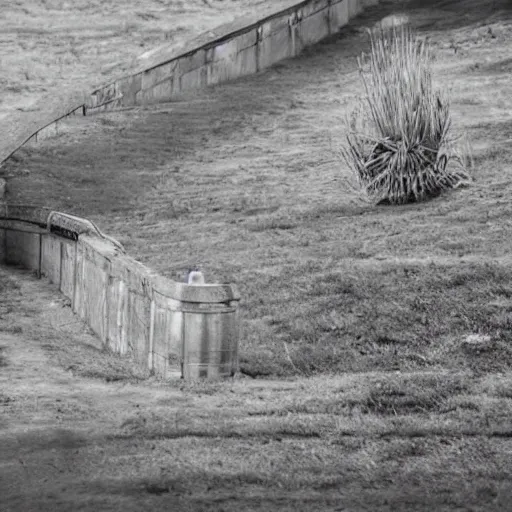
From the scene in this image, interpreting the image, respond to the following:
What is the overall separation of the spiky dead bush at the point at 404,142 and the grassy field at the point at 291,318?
0.95ft

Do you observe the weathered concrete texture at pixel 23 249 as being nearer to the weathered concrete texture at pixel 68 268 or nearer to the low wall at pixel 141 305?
the low wall at pixel 141 305

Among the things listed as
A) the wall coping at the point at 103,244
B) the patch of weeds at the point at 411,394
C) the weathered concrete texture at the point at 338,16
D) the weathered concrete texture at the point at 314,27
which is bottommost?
the patch of weeds at the point at 411,394

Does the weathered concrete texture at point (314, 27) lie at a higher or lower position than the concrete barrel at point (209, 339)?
higher

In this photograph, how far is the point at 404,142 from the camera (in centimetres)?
1302

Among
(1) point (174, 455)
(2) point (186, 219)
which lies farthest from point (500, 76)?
(1) point (174, 455)

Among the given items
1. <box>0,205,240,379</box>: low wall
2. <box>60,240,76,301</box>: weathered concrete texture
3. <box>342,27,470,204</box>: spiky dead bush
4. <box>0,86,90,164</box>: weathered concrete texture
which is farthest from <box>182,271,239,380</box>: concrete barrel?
<box>0,86,90,164</box>: weathered concrete texture

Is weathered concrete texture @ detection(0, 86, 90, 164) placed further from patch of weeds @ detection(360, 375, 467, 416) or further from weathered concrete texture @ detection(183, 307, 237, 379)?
patch of weeds @ detection(360, 375, 467, 416)

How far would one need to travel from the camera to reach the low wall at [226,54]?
61.3 feet

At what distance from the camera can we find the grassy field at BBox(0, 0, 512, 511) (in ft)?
19.4

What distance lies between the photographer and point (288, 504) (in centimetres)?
551

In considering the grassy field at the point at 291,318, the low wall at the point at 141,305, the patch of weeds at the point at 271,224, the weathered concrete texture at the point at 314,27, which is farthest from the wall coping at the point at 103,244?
the weathered concrete texture at the point at 314,27

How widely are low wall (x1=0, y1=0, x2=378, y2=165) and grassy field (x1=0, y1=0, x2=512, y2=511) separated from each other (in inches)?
13.2

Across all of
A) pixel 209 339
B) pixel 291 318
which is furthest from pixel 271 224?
pixel 209 339

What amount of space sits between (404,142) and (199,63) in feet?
23.7
